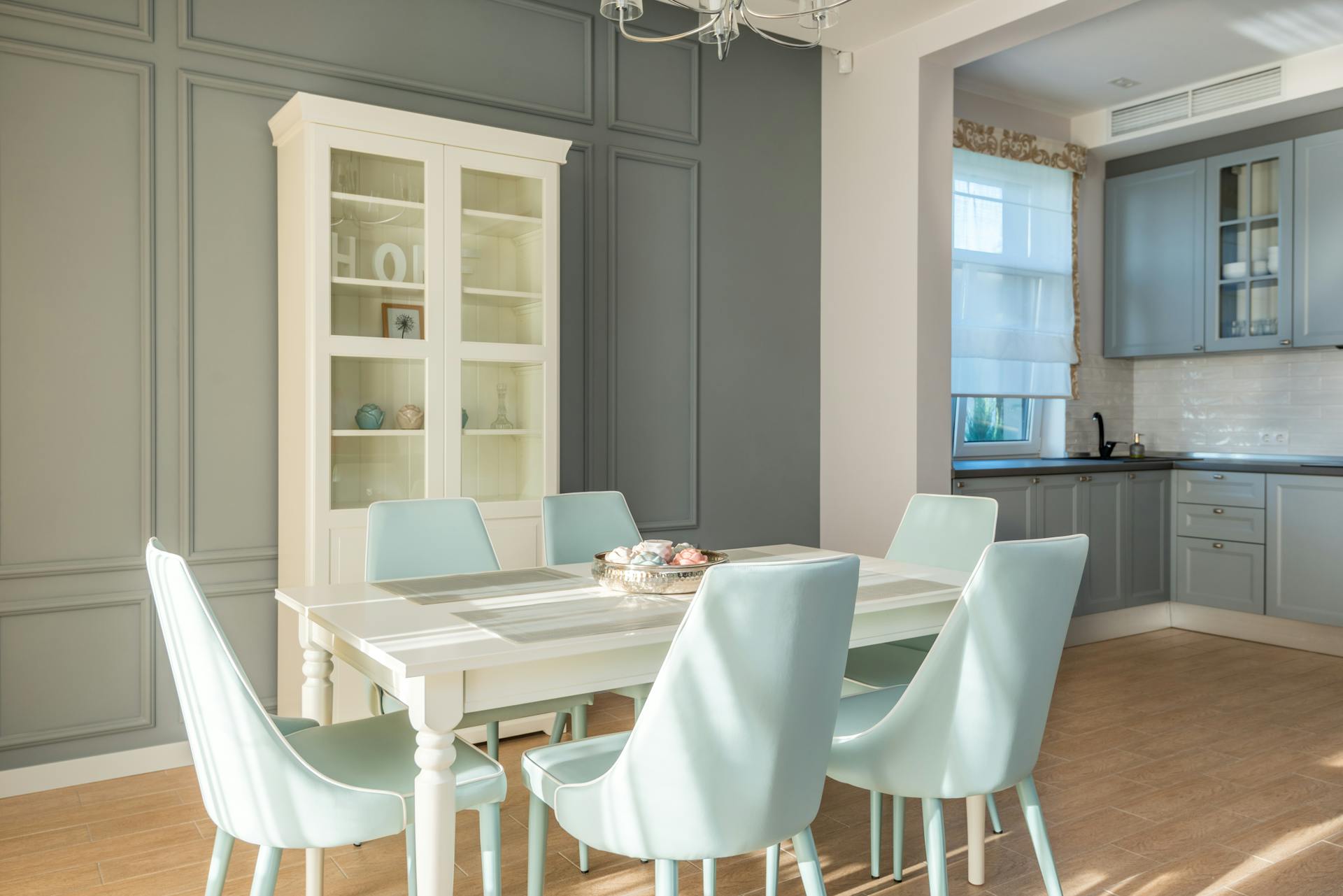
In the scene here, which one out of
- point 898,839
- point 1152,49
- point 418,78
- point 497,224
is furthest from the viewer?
point 1152,49

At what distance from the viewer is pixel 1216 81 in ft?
16.0

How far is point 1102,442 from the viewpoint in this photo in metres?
5.50

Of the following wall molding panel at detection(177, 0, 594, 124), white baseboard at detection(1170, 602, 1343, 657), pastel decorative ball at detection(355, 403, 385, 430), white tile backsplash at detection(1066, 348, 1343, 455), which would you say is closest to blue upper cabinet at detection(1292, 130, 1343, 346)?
white tile backsplash at detection(1066, 348, 1343, 455)

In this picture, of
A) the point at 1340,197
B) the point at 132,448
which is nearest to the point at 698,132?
the point at 132,448

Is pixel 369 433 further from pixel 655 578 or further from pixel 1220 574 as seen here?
pixel 1220 574

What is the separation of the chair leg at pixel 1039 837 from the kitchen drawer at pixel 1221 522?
3.50 m

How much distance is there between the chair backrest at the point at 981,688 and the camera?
1.77m

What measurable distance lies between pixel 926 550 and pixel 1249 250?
3321mm

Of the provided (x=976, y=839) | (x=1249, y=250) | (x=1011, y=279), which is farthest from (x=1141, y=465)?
(x=976, y=839)

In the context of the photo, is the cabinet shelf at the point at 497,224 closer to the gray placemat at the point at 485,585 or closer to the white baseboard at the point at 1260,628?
the gray placemat at the point at 485,585

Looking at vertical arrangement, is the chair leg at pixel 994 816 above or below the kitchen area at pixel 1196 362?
below

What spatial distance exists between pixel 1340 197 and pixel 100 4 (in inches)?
207

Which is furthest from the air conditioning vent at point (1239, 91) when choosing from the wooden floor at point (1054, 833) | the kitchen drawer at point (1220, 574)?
the wooden floor at point (1054, 833)

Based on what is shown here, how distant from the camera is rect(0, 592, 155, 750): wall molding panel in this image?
9.51 feet
